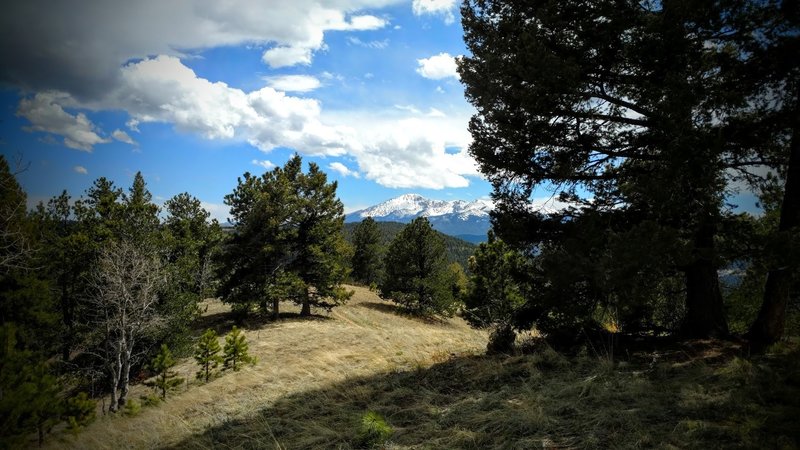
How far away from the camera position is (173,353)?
1859 centimetres

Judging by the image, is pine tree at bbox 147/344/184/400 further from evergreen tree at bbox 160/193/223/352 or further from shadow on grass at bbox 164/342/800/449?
→ shadow on grass at bbox 164/342/800/449

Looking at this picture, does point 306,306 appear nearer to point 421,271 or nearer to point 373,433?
point 421,271

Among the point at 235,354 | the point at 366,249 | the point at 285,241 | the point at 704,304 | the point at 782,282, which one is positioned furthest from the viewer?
the point at 366,249

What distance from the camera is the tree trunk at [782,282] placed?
5.88 m

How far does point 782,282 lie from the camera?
19.7ft

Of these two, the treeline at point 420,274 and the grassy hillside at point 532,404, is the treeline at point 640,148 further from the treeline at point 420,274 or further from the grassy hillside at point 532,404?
the treeline at point 420,274

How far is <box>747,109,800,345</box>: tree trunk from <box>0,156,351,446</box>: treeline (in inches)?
577

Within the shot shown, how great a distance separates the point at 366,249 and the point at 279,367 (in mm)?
41913

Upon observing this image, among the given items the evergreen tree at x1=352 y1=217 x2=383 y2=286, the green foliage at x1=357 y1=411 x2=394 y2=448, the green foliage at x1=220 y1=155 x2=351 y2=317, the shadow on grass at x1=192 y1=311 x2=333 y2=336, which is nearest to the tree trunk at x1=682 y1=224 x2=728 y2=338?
the green foliage at x1=357 y1=411 x2=394 y2=448

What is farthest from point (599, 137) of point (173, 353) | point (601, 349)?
point (173, 353)

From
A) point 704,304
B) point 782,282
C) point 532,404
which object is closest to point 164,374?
point 532,404

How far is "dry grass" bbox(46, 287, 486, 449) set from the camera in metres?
8.02

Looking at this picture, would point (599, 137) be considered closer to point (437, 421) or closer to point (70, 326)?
point (437, 421)

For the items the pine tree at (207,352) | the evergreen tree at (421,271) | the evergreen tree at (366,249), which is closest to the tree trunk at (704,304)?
the pine tree at (207,352)
